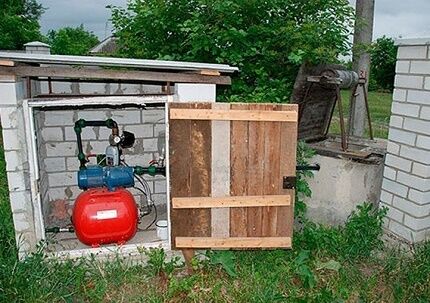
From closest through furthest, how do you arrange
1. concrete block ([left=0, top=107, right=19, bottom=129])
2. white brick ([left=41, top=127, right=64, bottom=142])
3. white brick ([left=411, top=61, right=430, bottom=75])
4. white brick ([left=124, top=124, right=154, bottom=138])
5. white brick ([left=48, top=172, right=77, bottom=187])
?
concrete block ([left=0, top=107, right=19, bottom=129]), white brick ([left=411, top=61, right=430, bottom=75]), white brick ([left=41, top=127, right=64, bottom=142]), white brick ([left=48, top=172, right=77, bottom=187]), white brick ([left=124, top=124, right=154, bottom=138])

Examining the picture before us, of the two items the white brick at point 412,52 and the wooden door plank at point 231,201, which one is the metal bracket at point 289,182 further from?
the white brick at point 412,52

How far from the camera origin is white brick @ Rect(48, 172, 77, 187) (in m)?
5.18

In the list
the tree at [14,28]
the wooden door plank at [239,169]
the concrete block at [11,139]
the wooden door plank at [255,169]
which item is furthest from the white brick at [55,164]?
the tree at [14,28]

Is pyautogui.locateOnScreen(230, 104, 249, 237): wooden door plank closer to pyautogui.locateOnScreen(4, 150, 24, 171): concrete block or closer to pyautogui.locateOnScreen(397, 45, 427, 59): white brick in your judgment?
pyautogui.locateOnScreen(397, 45, 427, 59): white brick

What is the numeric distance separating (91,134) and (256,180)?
8.67 ft

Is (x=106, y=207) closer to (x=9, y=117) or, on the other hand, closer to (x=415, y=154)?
(x=9, y=117)

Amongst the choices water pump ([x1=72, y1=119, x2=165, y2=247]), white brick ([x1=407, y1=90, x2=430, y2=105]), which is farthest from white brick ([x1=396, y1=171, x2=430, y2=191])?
water pump ([x1=72, y1=119, x2=165, y2=247])

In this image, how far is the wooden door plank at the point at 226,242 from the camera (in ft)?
12.3

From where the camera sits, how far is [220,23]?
5.04 meters

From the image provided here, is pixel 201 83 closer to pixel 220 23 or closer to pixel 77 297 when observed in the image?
pixel 220 23

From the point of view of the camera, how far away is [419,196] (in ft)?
12.4

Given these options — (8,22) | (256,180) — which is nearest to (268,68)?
(256,180)

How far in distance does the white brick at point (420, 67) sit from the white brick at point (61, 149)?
4.14 m

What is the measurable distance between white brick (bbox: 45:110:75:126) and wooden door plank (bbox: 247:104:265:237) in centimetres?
270
